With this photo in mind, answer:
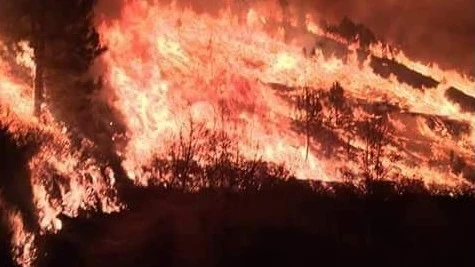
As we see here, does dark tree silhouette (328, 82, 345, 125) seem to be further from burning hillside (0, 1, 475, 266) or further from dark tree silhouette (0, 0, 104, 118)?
dark tree silhouette (0, 0, 104, 118)

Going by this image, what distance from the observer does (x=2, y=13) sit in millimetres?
20328

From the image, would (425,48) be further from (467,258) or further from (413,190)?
(467,258)

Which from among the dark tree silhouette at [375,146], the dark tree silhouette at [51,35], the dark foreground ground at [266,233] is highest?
the dark tree silhouette at [51,35]

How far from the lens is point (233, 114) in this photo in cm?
2498

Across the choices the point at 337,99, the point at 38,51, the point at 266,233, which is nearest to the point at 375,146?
the point at 337,99

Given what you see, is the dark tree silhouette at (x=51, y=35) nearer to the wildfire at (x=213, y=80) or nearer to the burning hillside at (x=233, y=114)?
the burning hillside at (x=233, y=114)

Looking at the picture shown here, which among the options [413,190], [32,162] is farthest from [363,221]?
[32,162]

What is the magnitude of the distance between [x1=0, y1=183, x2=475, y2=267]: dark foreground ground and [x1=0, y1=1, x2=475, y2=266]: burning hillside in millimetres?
872

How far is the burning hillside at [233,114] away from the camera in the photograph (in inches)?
746

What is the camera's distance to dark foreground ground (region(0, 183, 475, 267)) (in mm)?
15203

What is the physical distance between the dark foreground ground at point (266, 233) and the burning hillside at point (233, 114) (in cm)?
87

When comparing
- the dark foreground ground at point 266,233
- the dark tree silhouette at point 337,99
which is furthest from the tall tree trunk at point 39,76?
the dark tree silhouette at point 337,99

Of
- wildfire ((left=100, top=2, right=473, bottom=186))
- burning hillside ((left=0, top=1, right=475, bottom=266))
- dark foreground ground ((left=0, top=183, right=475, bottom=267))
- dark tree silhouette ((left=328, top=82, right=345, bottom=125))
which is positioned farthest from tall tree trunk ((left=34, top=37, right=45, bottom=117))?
dark tree silhouette ((left=328, top=82, right=345, bottom=125))

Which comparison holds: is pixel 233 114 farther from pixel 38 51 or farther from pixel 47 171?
pixel 47 171
